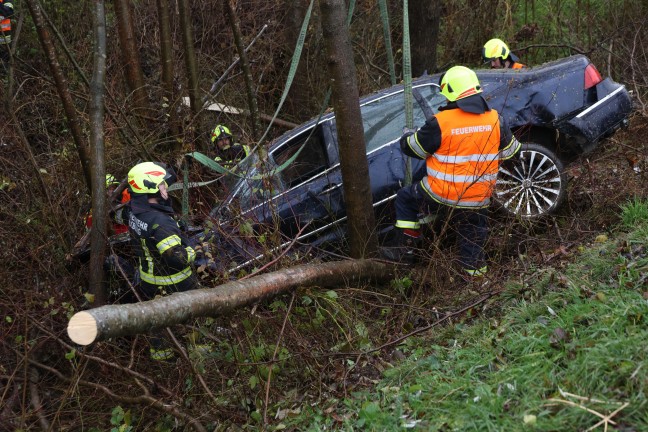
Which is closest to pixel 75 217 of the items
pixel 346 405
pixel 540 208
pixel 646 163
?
pixel 346 405

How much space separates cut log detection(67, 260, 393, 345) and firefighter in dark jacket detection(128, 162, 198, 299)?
97cm

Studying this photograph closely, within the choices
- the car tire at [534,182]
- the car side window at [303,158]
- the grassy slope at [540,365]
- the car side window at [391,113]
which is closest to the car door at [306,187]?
the car side window at [303,158]

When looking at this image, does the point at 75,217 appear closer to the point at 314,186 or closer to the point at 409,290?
the point at 314,186

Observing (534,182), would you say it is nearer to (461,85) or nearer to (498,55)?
(461,85)


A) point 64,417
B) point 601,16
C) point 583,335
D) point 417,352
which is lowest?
point 601,16

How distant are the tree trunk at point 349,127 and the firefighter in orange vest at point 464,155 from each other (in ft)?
1.33

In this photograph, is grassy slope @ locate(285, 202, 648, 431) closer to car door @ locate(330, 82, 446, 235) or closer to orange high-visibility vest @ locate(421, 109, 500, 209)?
orange high-visibility vest @ locate(421, 109, 500, 209)

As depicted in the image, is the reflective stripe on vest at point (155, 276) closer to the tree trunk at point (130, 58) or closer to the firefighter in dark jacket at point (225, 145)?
the firefighter in dark jacket at point (225, 145)

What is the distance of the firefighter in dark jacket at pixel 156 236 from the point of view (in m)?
5.64

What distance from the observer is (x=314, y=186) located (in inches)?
255

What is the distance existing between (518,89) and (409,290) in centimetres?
219

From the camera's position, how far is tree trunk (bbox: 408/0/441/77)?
31.6 ft

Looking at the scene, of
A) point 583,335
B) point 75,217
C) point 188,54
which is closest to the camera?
point 583,335

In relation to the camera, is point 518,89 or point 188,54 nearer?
point 518,89
